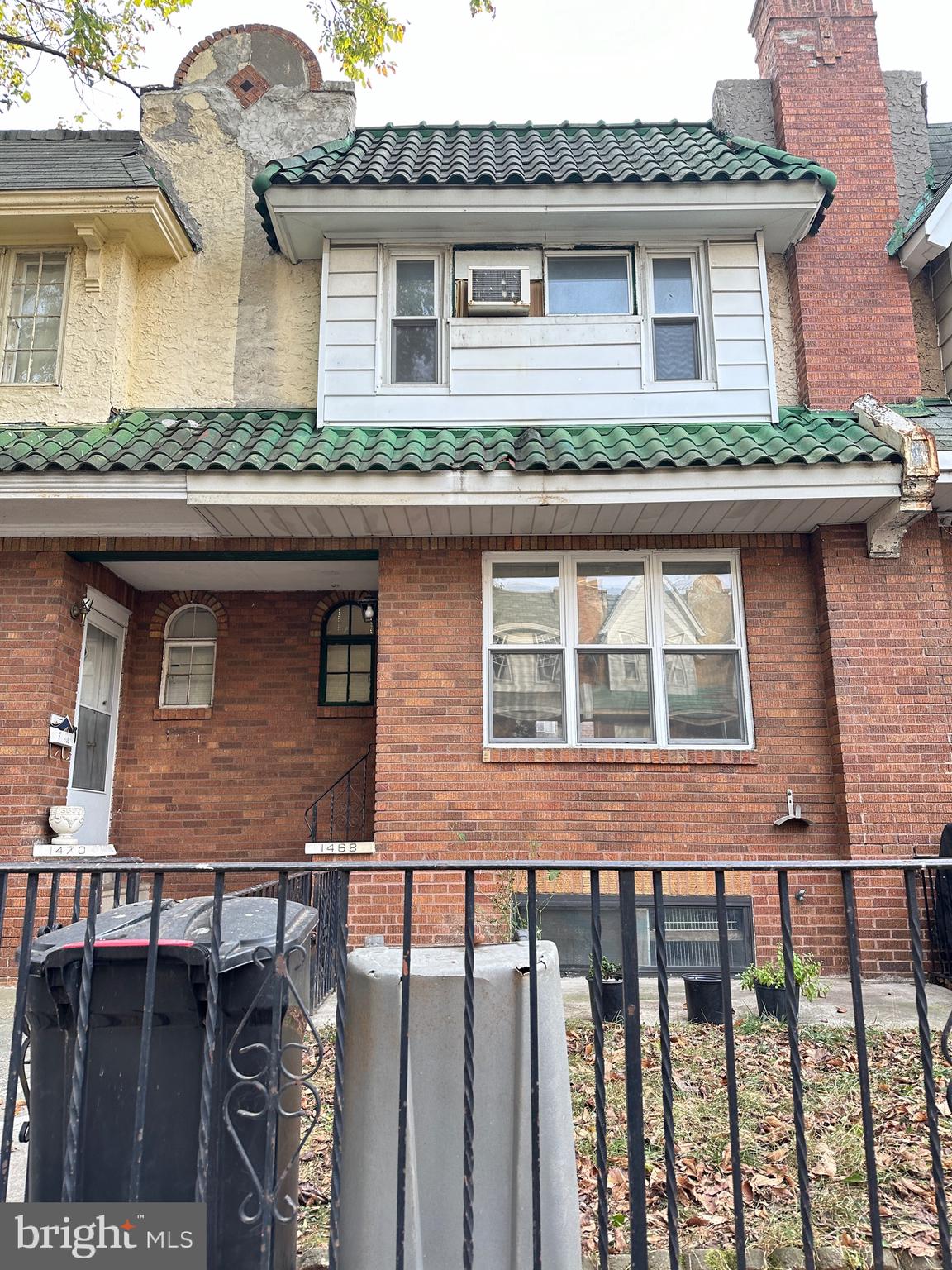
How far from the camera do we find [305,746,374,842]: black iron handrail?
342 inches

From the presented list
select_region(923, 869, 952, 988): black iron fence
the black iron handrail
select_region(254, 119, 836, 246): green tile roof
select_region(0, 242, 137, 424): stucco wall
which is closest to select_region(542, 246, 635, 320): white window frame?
select_region(254, 119, 836, 246): green tile roof

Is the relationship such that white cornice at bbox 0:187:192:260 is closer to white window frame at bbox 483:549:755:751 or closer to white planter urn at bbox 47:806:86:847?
white window frame at bbox 483:549:755:751

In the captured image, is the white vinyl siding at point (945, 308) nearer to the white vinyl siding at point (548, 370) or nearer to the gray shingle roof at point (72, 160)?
the white vinyl siding at point (548, 370)

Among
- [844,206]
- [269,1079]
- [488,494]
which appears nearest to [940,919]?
[488,494]

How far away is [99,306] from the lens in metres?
8.51

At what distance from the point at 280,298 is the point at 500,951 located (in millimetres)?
7831

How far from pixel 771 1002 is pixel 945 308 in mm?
7008

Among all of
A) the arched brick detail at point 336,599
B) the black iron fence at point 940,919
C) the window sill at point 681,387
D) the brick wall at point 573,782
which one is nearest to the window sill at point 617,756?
the brick wall at point 573,782

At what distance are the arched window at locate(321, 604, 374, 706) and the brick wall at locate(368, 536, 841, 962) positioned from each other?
1610 mm

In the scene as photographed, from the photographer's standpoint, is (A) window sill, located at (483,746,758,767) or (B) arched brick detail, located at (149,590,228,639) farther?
(B) arched brick detail, located at (149,590,228,639)

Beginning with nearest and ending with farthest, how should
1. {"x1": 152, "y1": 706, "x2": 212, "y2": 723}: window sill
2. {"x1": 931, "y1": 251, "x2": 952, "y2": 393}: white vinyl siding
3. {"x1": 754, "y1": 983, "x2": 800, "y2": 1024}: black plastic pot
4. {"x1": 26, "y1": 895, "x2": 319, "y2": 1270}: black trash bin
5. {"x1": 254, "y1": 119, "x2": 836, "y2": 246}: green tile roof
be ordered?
{"x1": 26, "y1": 895, "x2": 319, "y2": 1270}: black trash bin, {"x1": 754, "y1": 983, "x2": 800, "y2": 1024}: black plastic pot, {"x1": 254, "y1": 119, "x2": 836, "y2": 246}: green tile roof, {"x1": 931, "y1": 251, "x2": 952, "y2": 393}: white vinyl siding, {"x1": 152, "y1": 706, "x2": 212, "y2": 723}: window sill

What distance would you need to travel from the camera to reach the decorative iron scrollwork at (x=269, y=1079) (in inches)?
Answer: 88.4

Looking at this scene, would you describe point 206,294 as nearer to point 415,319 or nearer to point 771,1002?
point 415,319

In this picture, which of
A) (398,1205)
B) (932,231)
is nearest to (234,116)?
(932,231)
